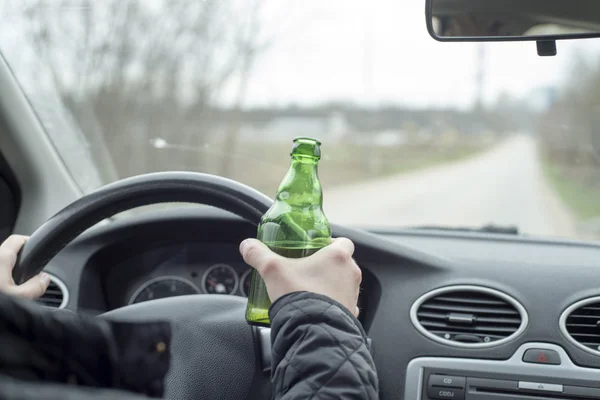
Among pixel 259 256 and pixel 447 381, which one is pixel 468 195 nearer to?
pixel 447 381

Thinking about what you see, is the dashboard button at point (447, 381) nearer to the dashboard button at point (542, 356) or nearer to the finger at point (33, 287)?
the dashboard button at point (542, 356)

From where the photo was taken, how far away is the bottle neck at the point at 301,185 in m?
1.77

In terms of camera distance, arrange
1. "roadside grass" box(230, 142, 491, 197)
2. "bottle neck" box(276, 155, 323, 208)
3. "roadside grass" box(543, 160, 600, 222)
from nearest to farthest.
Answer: "bottle neck" box(276, 155, 323, 208) → "roadside grass" box(230, 142, 491, 197) → "roadside grass" box(543, 160, 600, 222)

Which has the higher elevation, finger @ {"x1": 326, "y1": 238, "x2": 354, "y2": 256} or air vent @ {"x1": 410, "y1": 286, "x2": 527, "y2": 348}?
finger @ {"x1": 326, "y1": 238, "x2": 354, "y2": 256}

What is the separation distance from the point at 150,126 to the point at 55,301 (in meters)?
1.21

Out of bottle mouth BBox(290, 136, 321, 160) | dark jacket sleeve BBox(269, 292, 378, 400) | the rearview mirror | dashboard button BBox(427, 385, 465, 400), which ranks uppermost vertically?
the rearview mirror

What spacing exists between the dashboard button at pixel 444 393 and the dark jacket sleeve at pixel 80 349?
1624 millimetres

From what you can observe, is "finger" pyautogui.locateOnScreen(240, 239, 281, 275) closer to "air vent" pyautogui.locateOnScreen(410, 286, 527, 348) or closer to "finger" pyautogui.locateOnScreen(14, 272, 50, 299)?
"finger" pyautogui.locateOnScreen(14, 272, 50, 299)

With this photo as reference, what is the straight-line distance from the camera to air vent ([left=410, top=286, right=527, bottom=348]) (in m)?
2.46

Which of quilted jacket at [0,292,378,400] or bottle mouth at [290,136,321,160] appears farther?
bottle mouth at [290,136,321,160]

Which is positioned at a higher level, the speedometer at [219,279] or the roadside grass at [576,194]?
the roadside grass at [576,194]

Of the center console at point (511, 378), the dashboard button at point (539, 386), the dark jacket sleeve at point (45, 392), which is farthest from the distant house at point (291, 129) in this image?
the dark jacket sleeve at point (45, 392)

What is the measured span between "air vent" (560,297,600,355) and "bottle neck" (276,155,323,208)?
1.14 m

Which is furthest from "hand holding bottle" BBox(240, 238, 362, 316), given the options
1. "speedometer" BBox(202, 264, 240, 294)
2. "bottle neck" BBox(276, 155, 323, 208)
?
"speedometer" BBox(202, 264, 240, 294)
